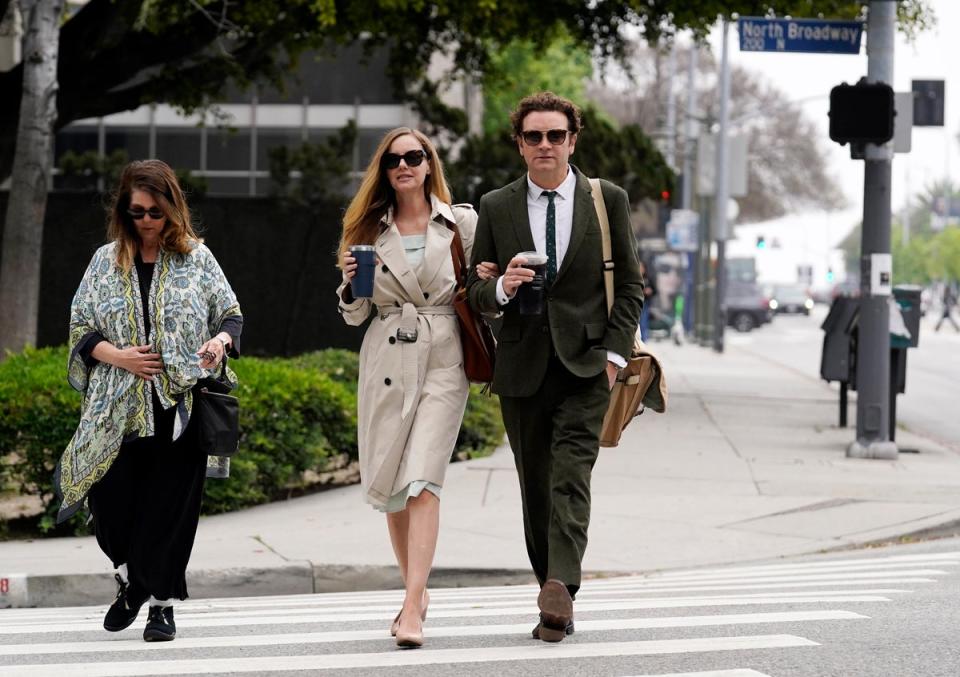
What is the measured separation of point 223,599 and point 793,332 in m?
49.2

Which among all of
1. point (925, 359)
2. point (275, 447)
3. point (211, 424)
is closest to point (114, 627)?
point (211, 424)

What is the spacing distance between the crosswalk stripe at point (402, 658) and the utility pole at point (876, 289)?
326 inches

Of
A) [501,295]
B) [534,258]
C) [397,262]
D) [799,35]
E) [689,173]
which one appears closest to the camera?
[534,258]

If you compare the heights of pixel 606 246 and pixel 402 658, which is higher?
pixel 606 246

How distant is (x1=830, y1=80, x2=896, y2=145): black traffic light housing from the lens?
13.5m

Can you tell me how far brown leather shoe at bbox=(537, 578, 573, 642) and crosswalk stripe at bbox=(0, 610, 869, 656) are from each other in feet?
1.16

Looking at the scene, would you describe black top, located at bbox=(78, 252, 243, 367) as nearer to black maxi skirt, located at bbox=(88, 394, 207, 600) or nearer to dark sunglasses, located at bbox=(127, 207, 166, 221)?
dark sunglasses, located at bbox=(127, 207, 166, 221)

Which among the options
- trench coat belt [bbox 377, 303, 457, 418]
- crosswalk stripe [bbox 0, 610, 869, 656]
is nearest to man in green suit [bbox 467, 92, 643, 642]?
trench coat belt [bbox 377, 303, 457, 418]

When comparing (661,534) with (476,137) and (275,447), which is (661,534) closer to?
(275,447)

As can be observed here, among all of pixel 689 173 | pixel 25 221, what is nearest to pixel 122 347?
pixel 25 221

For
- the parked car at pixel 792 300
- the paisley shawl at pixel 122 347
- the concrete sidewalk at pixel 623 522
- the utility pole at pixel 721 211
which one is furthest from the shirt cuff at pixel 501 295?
the parked car at pixel 792 300

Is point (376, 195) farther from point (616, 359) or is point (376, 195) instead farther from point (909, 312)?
point (909, 312)

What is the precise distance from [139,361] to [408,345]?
0.95m

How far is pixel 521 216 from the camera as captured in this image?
20.0 ft
